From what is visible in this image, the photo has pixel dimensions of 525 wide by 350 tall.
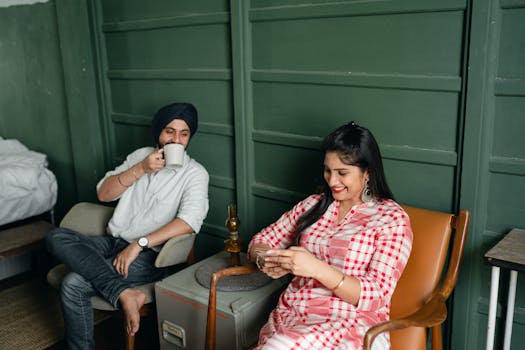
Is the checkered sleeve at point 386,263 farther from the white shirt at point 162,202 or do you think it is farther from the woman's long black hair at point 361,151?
the white shirt at point 162,202

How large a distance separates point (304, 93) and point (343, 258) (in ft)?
2.85

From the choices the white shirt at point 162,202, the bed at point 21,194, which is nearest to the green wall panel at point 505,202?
the white shirt at point 162,202

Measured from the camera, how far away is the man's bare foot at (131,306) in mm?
2184

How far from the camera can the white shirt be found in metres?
2.42

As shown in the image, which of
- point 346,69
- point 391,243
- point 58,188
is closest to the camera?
point 391,243

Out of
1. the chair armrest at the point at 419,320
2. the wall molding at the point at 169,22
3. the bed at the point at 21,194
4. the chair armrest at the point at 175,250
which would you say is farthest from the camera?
the bed at the point at 21,194

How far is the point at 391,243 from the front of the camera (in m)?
1.73

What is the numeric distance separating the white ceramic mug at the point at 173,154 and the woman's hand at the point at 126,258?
0.40m

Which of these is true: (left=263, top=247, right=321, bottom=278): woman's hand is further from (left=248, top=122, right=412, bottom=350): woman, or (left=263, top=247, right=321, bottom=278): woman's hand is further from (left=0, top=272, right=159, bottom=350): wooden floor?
(left=0, top=272, right=159, bottom=350): wooden floor

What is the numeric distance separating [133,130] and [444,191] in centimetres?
196

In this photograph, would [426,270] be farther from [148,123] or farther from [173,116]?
[148,123]

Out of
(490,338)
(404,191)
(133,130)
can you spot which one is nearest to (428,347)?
(490,338)

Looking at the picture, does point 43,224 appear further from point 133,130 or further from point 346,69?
point 346,69

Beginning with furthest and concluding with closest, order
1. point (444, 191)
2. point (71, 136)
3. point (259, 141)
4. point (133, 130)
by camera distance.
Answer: point (71, 136) < point (133, 130) < point (259, 141) < point (444, 191)
